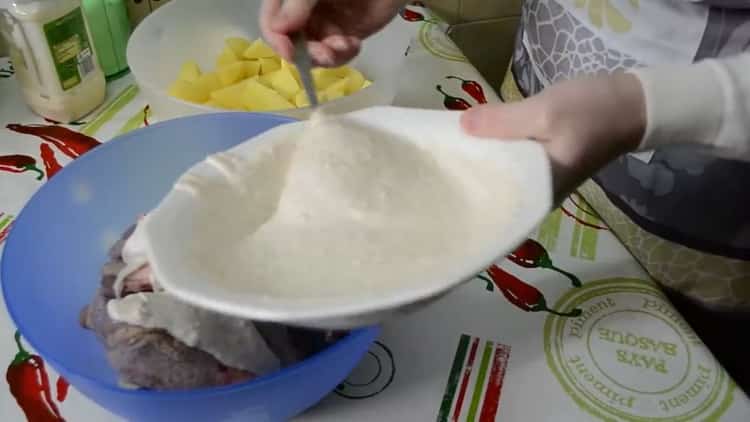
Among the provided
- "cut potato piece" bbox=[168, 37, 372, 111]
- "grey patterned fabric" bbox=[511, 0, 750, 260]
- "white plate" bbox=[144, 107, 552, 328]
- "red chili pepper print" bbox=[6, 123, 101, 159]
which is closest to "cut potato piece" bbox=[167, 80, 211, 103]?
"cut potato piece" bbox=[168, 37, 372, 111]

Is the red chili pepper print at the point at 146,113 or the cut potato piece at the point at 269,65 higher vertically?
the cut potato piece at the point at 269,65

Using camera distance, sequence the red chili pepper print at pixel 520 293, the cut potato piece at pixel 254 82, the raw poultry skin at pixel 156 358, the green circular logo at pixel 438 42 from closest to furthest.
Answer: the raw poultry skin at pixel 156 358
the red chili pepper print at pixel 520 293
the cut potato piece at pixel 254 82
the green circular logo at pixel 438 42

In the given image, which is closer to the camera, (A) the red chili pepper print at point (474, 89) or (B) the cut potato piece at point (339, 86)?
(B) the cut potato piece at point (339, 86)

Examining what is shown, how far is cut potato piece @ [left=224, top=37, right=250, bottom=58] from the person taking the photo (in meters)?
0.80

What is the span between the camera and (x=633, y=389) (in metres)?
0.53

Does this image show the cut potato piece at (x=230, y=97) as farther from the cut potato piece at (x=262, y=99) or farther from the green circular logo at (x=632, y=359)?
the green circular logo at (x=632, y=359)

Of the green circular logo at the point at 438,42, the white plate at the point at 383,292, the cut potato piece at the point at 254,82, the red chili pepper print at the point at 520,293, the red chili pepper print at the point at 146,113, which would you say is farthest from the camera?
the green circular logo at the point at 438,42

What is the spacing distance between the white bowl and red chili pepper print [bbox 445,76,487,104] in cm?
11

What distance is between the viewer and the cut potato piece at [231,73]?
747mm

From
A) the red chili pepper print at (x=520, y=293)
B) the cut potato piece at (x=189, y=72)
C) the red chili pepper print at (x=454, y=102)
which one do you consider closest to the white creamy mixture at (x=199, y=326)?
the red chili pepper print at (x=520, y=293)

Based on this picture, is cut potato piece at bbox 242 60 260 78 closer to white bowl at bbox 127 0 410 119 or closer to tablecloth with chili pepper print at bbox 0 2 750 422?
white bowl at bbox 127 0 410 119

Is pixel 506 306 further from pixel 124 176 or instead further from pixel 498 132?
pixel 124 176

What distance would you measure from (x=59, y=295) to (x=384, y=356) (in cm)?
25

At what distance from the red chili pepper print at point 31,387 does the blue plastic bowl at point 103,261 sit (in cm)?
5
